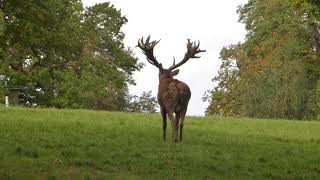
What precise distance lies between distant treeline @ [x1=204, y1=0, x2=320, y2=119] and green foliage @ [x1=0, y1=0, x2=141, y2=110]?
34.5 ft

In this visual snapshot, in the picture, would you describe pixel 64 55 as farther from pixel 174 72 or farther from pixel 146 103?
pixel 146 103

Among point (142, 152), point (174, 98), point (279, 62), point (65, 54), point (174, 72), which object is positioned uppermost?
point (279, 62)

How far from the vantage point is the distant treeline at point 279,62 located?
4847 cm

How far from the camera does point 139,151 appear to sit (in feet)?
52.6

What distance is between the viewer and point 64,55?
1911cm

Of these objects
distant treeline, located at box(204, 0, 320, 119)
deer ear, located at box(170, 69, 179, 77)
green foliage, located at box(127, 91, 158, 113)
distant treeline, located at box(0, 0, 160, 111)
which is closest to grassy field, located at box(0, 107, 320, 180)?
deer ear, located at box(170, 69, 179, 77)

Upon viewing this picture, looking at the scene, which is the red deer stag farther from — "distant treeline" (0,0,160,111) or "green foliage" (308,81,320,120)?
"green foliage" (308,81,320,120)

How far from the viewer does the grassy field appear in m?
13.0

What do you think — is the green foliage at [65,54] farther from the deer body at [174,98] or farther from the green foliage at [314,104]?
the green foliage at [314,104]

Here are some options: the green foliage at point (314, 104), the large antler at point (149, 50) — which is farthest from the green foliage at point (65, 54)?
the green foliage at point (314, 104)

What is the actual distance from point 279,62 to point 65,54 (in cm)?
Answer: 3517

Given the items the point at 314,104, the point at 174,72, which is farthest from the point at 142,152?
the point at 314,104

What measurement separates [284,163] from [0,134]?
786 centimetres

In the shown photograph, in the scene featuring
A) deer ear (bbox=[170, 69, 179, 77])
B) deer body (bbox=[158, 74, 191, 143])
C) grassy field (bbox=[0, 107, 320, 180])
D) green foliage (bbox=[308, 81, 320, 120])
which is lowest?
grassy field (bbox=[0, 107, 320, 180])
